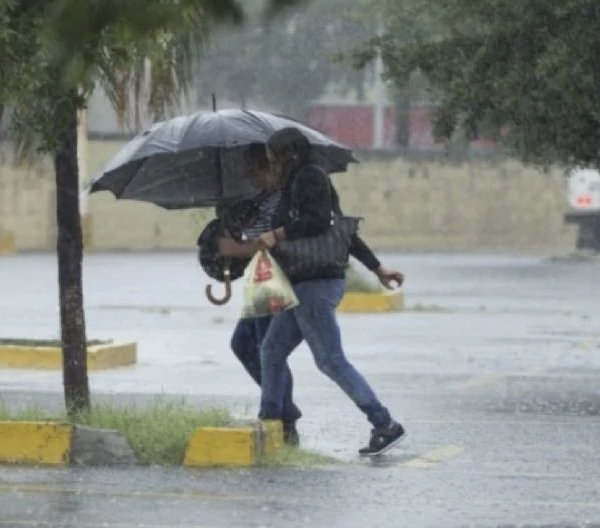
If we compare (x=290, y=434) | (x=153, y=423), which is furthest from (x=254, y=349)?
(x=153, y=423)

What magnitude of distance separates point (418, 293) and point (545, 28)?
16.0 meters

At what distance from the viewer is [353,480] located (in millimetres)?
10719

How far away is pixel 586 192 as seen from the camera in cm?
4816

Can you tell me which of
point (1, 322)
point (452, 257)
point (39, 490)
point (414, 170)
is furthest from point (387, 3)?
point (414, 170)

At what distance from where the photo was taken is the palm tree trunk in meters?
11.8

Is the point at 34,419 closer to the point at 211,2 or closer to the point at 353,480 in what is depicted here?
the point at 353,480

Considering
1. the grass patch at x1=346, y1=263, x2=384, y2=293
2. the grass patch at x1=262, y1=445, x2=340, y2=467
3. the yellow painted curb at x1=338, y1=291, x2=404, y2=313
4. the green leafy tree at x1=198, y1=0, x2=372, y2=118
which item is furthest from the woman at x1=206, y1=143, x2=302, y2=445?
the green leafy tree at x1=198, y1=0, x2=372, y2=118

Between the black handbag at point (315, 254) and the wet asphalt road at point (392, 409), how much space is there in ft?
3.54

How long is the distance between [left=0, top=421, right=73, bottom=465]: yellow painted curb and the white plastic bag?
1.27 m

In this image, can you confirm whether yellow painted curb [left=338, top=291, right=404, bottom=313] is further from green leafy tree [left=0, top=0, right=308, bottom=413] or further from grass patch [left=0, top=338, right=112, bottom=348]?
green leafy tree [left=0, top=0, right=308, bottom=413]

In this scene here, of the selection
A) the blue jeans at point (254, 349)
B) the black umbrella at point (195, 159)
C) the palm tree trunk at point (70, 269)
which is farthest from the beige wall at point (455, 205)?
the palm tree trunk at point (70, 269)

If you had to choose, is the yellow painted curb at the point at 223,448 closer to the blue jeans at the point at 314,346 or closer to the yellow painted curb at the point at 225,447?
the yellow painted curb at the point at 225,447

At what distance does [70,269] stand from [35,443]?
3.42 ft

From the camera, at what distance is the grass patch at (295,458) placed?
1130cm
